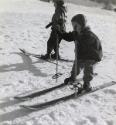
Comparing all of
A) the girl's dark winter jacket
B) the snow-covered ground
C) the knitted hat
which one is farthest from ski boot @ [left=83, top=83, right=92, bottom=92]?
the knitted hat

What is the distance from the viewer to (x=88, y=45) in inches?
272

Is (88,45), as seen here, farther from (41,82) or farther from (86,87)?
(41,82)

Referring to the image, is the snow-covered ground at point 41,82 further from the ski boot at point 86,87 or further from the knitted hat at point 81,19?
the knitted hat at point 81,19

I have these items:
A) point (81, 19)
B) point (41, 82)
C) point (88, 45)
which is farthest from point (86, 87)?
point (81, 19)

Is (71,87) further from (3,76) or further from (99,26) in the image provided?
(99,26)

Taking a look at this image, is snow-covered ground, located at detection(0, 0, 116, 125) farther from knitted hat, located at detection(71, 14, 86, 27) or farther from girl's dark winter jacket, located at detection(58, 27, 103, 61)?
knitted hat, located at detection(71, 14, 86, 27)

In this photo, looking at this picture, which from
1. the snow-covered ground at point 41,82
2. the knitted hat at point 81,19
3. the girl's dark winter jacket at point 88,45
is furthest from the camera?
the girl's dark winter jacket at point 88,45

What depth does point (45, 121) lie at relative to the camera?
5906mm

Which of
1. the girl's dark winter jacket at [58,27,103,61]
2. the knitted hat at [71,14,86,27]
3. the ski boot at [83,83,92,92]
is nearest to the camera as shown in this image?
the knitted hat at [71,14,86,27]

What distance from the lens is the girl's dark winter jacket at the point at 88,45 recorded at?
6.88 metres

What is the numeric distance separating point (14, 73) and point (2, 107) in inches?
87.2

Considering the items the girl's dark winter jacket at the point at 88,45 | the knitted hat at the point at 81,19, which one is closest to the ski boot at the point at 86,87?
the girl's dark winter jacket at the point at 88,45

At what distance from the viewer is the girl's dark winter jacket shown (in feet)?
22.6

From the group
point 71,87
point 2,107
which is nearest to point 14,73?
point 71,87
